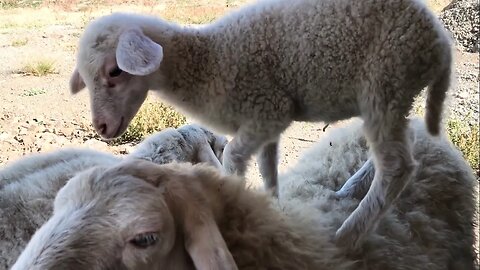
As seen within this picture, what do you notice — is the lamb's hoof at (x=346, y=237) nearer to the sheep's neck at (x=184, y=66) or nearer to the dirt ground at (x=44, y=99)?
the sheep's neck at (x=184, y=66)

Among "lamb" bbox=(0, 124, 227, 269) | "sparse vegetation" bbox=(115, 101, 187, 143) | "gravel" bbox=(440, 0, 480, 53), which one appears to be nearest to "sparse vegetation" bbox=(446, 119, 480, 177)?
"gravel" bbox=(440, 0, 480, 53)

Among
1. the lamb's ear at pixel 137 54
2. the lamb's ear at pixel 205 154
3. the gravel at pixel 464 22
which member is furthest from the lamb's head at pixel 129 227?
the gravel at pixel 464 22

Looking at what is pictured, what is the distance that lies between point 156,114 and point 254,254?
148 centimetres

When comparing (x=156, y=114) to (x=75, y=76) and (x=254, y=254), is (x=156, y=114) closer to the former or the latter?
(x=75, y=76)

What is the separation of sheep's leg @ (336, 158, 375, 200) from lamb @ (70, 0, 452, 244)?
6.3 inches

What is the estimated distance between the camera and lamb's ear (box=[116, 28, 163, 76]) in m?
1.02

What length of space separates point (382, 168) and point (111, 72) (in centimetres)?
48

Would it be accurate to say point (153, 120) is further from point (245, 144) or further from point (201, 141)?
point (245, 144)

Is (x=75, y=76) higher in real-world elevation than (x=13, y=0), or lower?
higher

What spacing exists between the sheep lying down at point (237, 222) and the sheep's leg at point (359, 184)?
2cm

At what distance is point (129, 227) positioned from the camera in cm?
86

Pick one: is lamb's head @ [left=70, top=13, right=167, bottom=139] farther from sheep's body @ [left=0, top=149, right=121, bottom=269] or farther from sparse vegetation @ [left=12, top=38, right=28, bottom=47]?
sparse vegetation @ [left=12, top=38, right=28, bottom=47]

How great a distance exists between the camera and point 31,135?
2.64 metres

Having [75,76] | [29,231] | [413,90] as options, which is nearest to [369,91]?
[413,90]
